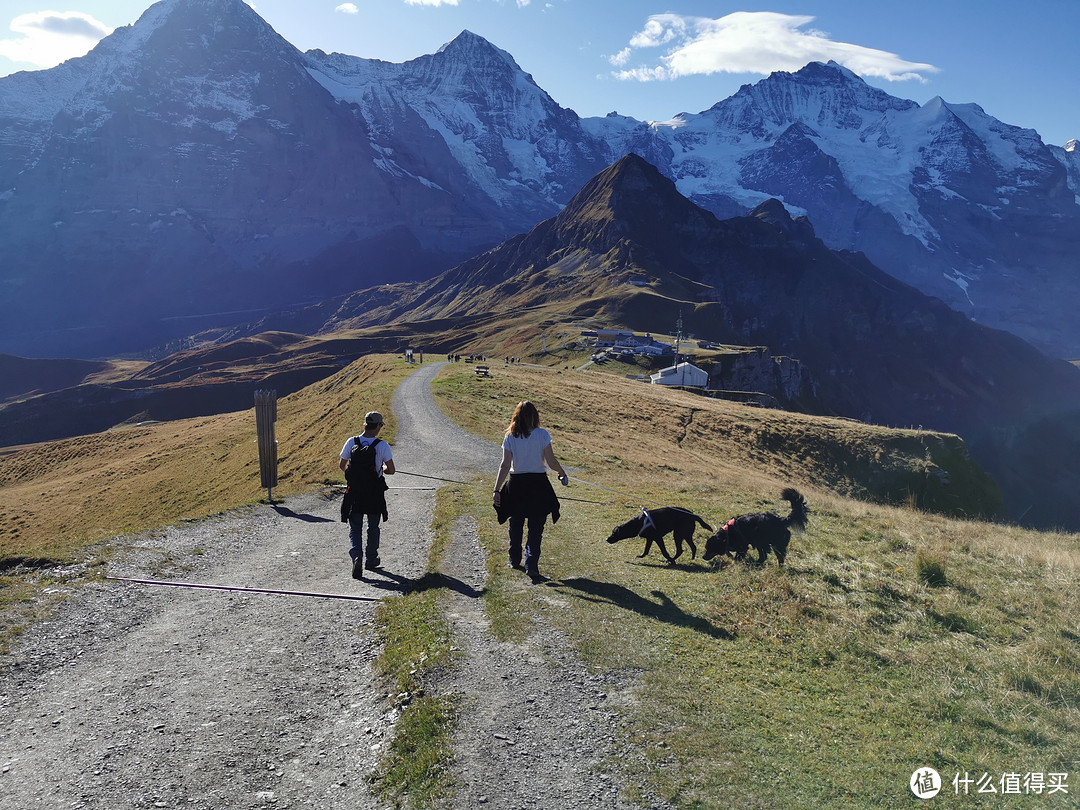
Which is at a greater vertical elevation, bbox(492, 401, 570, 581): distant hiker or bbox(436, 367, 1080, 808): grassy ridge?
bbox(492, 401, 570, 581): distant hiker

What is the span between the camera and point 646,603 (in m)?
10.4

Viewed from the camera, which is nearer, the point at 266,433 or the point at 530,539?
the point at 530,539

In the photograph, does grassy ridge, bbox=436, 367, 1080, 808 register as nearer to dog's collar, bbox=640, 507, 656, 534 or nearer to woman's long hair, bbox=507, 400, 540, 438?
dog's collar, bbox=640, 507, 656, 534

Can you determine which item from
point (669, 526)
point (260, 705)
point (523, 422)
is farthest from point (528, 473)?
point (260, 705)

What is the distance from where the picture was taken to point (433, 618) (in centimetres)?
978

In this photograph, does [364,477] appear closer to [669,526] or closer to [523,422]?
[523,422]

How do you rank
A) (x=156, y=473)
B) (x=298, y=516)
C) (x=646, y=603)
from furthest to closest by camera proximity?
(x=156, y=473) → (x=298, y=516) → (x=646, y=603)

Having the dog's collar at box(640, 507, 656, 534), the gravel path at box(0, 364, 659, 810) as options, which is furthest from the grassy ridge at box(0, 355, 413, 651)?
the dog's collar at box(640, 507, 656, 534)

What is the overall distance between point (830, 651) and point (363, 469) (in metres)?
8.62

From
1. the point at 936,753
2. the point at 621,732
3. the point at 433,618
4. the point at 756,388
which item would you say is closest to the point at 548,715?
the point at 621,732

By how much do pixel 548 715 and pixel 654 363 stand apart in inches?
4784

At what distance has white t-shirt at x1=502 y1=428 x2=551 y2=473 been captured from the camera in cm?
1114

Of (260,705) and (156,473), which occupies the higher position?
(260,705)

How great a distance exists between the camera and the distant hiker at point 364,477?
12047 mm
